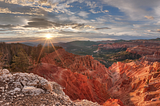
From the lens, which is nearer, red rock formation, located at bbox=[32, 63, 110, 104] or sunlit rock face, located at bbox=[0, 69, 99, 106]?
sunlit rock face, located at bbox=[0, 69, 99, 106]

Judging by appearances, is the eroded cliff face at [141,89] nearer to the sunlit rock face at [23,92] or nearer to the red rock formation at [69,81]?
the red rock formation at [69,81]

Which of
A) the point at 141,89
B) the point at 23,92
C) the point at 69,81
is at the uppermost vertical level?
the point at 23,92

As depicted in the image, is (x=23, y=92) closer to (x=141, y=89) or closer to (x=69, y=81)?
(x=69, y=81)

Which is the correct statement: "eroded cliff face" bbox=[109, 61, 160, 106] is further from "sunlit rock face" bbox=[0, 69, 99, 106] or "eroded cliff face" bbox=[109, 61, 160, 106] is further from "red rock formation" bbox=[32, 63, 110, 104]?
"sunlit rock face" bbox=[0, 69, 99, 106]

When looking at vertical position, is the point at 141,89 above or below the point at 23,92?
below

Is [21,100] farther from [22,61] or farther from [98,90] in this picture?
[98,90]

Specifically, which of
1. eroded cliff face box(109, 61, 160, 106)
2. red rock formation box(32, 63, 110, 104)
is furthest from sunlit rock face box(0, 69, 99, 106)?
eroded cliff face box(109, 61, 160, 106)

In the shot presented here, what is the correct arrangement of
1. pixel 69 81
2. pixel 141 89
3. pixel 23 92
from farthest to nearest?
1. pixel 141 89
2. pixel 69 81
3. pixel 23 92

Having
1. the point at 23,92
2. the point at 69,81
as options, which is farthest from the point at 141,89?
the point at 23,92

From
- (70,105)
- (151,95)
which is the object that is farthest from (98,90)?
(70,105)

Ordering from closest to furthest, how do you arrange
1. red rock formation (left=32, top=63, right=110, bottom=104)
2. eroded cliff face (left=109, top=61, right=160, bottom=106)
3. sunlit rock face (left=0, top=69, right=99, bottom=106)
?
sunlit rock face (left=0, top=69, right=99, bottom=106)
red rock formation (left=32, top=63, right=110, bottom=104)
eroded cliff face (left=109, top=61, right=160, bottom=106)

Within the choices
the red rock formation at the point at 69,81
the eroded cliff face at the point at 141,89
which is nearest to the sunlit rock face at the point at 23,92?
the red rock formation at the point at 69,81

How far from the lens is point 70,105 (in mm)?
5680

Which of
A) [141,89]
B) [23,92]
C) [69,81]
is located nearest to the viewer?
[23,92]
